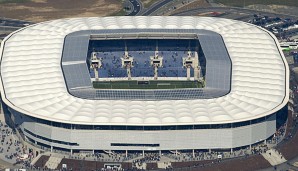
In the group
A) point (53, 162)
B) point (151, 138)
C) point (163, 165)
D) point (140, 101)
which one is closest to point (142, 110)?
point (140, 101)

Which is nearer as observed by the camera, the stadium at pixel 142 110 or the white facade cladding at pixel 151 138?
the stadium at pixel 142 110

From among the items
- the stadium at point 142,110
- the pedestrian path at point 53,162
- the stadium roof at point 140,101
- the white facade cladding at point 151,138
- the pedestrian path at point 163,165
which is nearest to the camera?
the stadium roof at point 140,101

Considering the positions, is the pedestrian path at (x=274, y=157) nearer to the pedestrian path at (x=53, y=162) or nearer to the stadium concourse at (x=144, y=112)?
the stadium concourse at (x=144, y=112)

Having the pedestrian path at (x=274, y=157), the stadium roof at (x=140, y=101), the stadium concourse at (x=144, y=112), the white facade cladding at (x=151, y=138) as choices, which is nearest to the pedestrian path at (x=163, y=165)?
the white facade cladding at (x=151, y=138)

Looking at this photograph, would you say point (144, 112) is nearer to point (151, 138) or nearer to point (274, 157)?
point (151, 138)

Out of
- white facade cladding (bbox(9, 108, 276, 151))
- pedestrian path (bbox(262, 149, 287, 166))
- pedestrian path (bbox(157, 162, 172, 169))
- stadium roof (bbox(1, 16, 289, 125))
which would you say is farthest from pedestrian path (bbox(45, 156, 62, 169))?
pedestrian path (bbox(262, 149, 287, 166))

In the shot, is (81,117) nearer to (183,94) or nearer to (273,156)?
(183,94)

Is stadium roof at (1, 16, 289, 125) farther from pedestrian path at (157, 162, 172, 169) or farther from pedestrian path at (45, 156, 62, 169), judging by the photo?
pedestrian path at (45, 156, 62, 169)
